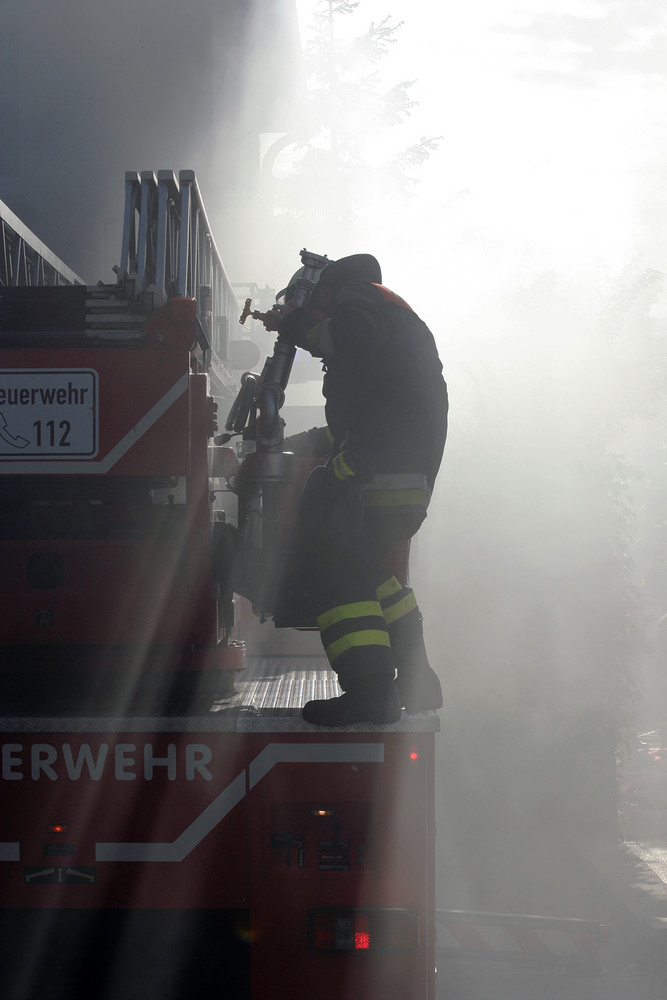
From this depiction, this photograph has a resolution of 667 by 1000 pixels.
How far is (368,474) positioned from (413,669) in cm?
63

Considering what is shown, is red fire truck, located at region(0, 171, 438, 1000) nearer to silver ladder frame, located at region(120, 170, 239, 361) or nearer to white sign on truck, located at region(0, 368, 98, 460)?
white sign on truck, located at region(0, 368, 98, 460)

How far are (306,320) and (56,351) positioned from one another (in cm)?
82

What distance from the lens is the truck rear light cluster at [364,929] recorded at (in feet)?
9.02

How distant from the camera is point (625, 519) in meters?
26.4

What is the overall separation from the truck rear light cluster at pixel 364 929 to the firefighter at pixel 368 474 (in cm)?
56

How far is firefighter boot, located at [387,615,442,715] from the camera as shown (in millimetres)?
3135

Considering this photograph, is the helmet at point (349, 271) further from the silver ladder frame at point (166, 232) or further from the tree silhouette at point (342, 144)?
the tree silhouette at point (342, 144)

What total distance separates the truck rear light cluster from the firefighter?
1.85 ft

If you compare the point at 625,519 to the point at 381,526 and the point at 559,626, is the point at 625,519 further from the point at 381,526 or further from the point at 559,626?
the point at 381,526

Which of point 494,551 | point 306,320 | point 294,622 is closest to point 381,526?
point 294,622

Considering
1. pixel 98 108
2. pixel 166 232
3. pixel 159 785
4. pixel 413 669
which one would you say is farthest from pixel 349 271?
pixel 98 108

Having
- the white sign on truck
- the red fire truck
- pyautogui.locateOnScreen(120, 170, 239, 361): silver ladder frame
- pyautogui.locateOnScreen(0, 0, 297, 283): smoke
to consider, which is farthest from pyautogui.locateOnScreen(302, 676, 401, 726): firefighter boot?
pyautogui.locateOnScreen(0, 0, 297, 283): smoke

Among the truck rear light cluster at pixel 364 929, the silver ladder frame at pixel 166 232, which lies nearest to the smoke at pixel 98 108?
the silver ladder frame at pixel 166 232

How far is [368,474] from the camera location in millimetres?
3213
